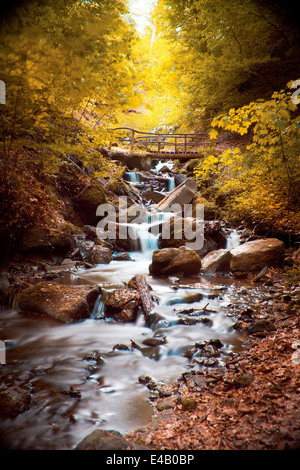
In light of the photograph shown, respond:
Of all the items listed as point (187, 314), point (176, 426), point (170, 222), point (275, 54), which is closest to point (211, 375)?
point (176, 426)

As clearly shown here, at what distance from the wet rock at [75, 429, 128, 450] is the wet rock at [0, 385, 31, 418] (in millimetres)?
769

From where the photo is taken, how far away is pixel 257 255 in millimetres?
6355

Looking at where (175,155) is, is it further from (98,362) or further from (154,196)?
(98,362)

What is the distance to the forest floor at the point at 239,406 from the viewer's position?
4.79 feet

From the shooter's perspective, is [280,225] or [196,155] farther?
[196,155]

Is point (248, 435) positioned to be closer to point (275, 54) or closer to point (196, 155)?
point (275, 54)

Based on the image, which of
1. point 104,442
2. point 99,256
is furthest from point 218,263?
point 104,442

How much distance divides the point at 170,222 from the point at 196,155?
41.8 feet

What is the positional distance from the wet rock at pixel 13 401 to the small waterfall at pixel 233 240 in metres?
7.75

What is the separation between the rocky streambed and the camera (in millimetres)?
2068

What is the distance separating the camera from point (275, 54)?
8.13 meters

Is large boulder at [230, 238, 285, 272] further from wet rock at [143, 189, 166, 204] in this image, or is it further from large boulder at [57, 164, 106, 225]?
wet rock at [143, 189, 166, 204]

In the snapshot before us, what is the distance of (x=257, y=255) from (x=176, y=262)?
7.56 feet

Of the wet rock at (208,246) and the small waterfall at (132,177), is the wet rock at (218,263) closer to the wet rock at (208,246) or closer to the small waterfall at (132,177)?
the wet rock at (208,246)
